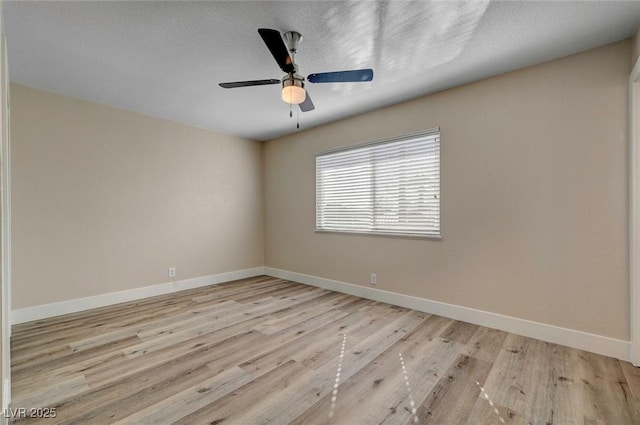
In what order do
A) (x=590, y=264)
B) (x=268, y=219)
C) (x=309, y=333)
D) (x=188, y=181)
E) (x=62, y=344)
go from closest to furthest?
(x=590, y=264) < (x=62, y=344) < (x=309, y=333) < (x=188, y=181) < (x=268, y=219)

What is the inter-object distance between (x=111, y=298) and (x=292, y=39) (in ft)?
12.5

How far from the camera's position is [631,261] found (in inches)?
88.0

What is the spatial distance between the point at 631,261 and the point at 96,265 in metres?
5.46

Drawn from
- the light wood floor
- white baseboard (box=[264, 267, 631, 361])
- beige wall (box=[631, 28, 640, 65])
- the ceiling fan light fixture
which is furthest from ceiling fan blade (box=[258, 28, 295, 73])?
white baseboard (box=[264, 267, 631, 361])

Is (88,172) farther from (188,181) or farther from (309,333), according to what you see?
(309,333)

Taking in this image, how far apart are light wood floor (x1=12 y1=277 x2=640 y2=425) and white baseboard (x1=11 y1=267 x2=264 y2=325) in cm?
18

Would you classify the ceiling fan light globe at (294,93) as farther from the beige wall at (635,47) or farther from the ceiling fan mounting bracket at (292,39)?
the beige wall at (635,47)

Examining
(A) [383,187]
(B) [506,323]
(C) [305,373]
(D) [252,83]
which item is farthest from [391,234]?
(D) [252,83]

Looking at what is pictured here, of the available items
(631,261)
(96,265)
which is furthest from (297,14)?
(96,265)

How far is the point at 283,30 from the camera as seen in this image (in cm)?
218

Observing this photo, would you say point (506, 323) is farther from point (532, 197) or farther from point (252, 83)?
point (252, 83)

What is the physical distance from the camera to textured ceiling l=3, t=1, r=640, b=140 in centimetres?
196

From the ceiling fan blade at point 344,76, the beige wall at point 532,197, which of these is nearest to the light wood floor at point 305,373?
the beige wall at point 532,197

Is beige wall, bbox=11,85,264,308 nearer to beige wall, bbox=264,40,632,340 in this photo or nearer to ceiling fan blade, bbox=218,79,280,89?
ceiling fan blade, bbox=218,79,280,89
